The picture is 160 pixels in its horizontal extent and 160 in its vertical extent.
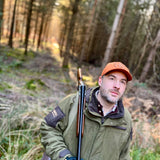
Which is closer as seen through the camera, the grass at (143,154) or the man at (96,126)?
the man at (96,126)

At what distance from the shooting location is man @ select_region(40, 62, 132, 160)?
1.88 m

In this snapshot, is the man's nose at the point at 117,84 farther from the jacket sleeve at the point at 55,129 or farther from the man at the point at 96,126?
the jacket sleeve at the point at 55,129

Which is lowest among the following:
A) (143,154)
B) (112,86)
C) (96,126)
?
(143,154)

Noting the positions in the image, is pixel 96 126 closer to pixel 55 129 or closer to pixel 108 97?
pixel 108 97

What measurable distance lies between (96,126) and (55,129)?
19.2 inches

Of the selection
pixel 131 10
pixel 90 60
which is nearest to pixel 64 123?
pixel 131 10

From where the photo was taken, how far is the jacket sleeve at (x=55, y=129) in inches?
73.7

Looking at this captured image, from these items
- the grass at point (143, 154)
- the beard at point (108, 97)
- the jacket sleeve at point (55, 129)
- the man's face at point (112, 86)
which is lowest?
the grass at point (143, 154)

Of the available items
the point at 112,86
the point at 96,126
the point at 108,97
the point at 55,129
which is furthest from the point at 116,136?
the point at 55,129

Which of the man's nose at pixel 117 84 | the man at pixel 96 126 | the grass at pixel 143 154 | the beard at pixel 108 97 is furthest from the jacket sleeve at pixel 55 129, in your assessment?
the grass at pixel 143 154

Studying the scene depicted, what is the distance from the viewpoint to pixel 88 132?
6.16 ft

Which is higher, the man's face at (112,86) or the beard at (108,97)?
the man's face at (112,86)

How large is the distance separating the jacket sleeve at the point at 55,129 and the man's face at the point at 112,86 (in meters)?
0.41

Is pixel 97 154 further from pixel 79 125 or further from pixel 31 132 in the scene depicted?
pixel 31 132
